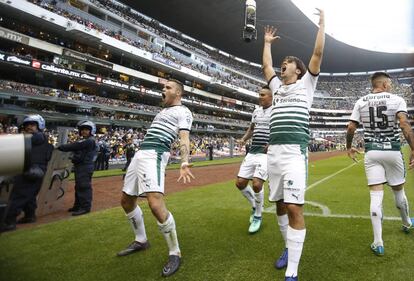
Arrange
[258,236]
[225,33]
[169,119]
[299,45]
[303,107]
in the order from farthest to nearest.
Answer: [299,45] < [225,33] < [258,236] < [169,119] < [303,107]

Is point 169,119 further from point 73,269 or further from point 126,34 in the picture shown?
point 126,34

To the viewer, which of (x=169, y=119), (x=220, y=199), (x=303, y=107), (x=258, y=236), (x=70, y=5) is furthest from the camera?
(x=70, y=5)

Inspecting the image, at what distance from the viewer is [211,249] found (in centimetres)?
372

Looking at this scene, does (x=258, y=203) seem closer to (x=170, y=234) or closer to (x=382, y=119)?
(x=170, y=234)

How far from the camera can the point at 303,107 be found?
3.04 meters

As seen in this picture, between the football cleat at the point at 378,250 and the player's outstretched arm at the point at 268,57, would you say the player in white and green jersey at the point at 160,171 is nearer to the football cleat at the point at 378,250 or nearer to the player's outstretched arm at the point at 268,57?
the player's outstretched arm at the point at 268,57

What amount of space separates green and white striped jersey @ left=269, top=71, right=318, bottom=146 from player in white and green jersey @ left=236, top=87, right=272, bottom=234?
1.60 metres

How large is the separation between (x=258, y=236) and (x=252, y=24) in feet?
35.3

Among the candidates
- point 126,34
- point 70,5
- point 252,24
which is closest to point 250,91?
point 126,34

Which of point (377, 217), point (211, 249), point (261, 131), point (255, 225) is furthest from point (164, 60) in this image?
point (377, 217)

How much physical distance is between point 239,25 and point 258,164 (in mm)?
49140

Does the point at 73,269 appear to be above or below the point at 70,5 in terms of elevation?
below

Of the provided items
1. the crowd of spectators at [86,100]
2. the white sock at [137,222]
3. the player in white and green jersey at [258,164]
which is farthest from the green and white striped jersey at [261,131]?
the crowd of spectators at [86,100]

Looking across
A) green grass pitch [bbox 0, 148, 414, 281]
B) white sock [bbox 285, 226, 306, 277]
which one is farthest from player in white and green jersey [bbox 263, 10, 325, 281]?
green grass pitch [bbox 0, 148, 414, 281]
